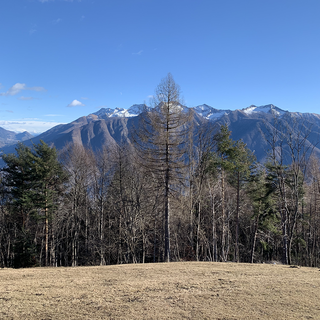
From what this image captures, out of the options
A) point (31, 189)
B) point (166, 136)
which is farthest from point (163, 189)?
point (31, 189)

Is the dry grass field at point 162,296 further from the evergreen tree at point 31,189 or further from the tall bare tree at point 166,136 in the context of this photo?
the evergreen tree at point 31,189

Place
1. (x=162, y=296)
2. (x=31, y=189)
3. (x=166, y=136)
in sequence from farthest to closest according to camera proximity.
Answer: (x=31, y=189) → (x=166, y=136) → (x=162, y=296)

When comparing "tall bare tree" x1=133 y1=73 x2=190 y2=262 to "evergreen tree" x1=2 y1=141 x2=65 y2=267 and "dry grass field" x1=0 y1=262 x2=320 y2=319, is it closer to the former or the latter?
"dry grass field" x1=0 y1=262 x2=320 y2=319

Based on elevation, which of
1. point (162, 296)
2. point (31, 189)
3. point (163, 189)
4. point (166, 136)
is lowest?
point (162, 296)

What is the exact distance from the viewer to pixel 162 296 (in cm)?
661

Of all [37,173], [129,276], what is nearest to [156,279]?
[129,276]

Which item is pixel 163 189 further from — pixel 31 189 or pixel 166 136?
pixel 31 189

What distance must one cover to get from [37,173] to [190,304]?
17.6m

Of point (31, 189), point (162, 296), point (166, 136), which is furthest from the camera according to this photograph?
point (31, 189)

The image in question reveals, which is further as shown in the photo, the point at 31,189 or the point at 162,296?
the point at 31,189

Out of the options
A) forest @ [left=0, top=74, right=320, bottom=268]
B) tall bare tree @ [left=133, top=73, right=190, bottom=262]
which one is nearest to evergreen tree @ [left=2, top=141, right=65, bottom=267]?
forest @ [left=0, top=74, right=320, bottom=268]

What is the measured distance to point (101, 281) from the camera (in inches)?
331

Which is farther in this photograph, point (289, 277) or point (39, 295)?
point (289, 277)

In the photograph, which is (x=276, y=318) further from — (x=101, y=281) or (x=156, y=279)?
(x=101, y=281)
